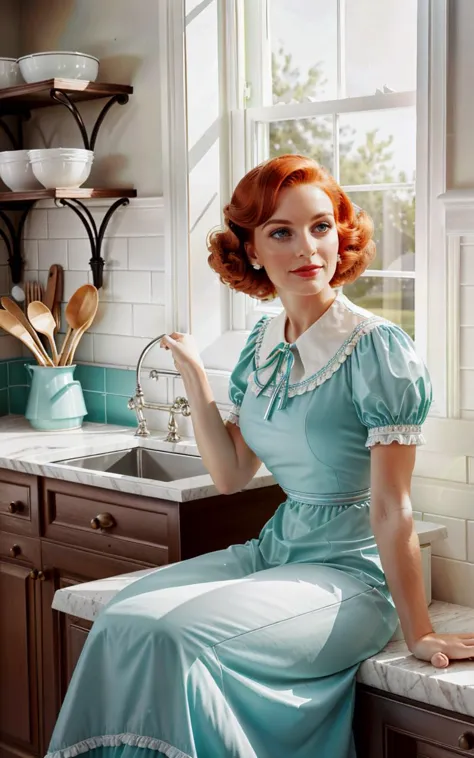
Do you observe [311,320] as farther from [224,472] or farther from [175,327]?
[175,327]

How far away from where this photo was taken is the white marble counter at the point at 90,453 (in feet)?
9.14

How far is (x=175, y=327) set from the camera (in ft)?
11.5

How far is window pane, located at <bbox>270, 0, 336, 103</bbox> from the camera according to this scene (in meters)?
3.11

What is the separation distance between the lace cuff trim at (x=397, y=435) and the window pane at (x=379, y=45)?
121 cm

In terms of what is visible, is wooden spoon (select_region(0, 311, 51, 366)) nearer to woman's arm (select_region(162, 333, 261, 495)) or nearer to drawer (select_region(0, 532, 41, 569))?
drawer (select_region(0, 532, 41, 569))

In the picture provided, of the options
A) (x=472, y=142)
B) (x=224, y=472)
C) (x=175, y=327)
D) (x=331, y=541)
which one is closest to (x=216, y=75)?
(x=175, y=327)

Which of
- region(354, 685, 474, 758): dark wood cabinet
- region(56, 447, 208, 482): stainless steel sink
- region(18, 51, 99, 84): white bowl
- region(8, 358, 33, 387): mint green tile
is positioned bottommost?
region(354, 685, 474, 758): dark wood cabinet

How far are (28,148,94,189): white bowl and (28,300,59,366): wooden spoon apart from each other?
0.43 metres

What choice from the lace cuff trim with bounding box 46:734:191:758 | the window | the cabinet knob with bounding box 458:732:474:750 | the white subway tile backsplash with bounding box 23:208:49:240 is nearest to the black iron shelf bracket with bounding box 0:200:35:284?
the white subway tile backsplash with bounding box 23:208:49:240

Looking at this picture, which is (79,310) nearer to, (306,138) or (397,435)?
(306,138)

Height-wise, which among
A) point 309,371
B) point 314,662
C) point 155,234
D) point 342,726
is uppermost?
point 155,234

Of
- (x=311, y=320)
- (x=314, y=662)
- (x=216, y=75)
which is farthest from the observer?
(x=216, y=75)

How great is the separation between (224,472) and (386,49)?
4.24ft

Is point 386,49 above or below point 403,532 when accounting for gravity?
above
